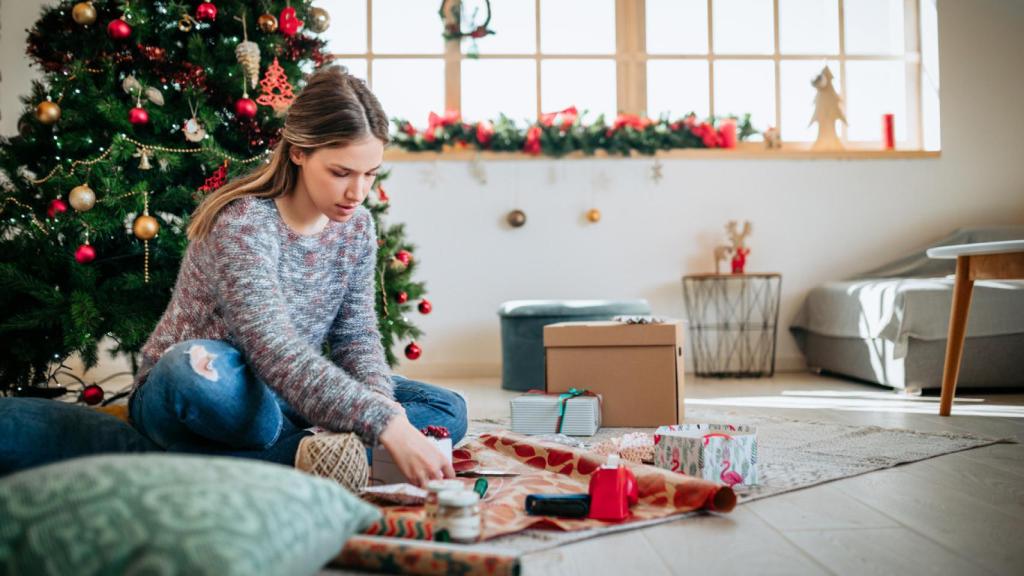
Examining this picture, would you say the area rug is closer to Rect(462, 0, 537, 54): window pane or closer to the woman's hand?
the woman's hand

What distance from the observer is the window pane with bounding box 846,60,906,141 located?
4.23m

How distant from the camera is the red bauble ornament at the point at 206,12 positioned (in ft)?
7.59

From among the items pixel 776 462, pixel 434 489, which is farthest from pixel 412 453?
pixel 776 462

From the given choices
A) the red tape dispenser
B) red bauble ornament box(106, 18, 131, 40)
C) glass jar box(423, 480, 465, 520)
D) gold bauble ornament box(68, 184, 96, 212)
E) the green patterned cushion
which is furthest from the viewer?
red bauble ornament box(106, 18, 131, 40)

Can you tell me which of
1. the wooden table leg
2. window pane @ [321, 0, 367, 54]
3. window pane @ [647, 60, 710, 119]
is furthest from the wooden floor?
window pane @ [321, 0, 367, 54]

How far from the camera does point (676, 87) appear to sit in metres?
4.20

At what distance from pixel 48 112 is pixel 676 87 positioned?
2.88 metres

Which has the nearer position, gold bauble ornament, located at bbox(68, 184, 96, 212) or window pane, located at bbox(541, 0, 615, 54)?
gold bauble ornament, located at bbox(68, 184, 96, 212)

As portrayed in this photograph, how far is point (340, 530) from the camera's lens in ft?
2.85

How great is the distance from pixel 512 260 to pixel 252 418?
8.80 feet

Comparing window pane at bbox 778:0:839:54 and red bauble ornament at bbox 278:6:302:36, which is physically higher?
window pane at bbox 778:0:839:54

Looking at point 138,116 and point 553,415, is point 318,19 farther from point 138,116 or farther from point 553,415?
point 553,415

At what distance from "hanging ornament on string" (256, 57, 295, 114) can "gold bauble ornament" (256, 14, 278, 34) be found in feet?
0.28

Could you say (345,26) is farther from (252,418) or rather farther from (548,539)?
(548,539)
